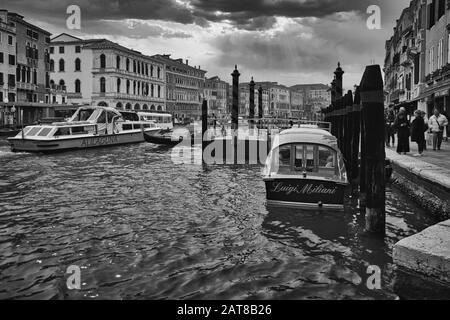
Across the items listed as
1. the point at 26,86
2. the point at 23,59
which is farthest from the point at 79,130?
the point at 23,59

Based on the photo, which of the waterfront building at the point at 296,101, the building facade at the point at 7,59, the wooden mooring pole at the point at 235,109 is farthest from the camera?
the waterfront building at the point at 296,101

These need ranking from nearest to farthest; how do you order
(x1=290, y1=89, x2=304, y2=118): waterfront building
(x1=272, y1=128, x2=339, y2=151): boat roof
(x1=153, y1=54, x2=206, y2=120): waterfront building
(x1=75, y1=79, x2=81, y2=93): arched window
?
1. (x1=272, y1=128, x2=339, y2=151): boat roof
2. (x1=75, y1=79, x2=81, y2=93): arched window
3. (x1=153, y1=54, x2=206, y2=120): waterfront building
4. (x1=290, y1=89, x2=304, y2=118): waterfront building

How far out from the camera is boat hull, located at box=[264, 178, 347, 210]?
9609mm

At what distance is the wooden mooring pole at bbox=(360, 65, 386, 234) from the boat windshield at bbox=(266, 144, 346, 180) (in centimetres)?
245

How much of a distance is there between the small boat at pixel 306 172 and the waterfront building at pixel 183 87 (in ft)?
230

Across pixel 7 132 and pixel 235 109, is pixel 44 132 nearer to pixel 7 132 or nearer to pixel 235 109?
pixel 235 109

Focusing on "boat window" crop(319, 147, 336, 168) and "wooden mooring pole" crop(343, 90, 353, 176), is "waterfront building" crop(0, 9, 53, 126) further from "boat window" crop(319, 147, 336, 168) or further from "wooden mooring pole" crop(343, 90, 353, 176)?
"boat window" crop(319, 147, 336, 168)

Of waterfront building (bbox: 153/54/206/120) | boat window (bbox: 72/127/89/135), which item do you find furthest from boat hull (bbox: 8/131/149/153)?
waterfront building (bbox: 153/54/206/120)

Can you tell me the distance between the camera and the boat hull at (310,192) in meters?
9.61

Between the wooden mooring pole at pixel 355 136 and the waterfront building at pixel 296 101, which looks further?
the waterfront building at pixel 296 101

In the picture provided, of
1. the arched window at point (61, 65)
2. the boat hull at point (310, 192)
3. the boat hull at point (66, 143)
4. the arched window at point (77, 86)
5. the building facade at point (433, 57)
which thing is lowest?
the boat hull at point (310, 192)

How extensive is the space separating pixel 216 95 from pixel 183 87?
25444 millimetres

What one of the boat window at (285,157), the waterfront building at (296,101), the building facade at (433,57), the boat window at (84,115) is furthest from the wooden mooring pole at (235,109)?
the waterfront building at (296,101)

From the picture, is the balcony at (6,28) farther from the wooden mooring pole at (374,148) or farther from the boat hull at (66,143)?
the wooden mooring pole at (374,148)
